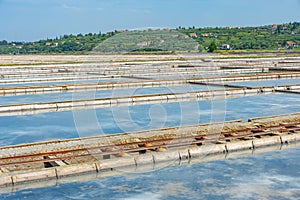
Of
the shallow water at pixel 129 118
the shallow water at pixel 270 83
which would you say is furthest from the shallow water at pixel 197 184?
the shallow water at pixel 270 83

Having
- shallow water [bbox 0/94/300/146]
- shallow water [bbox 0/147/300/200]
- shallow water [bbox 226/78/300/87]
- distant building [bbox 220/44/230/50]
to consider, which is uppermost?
distant building [bbox 220/44/230/50]

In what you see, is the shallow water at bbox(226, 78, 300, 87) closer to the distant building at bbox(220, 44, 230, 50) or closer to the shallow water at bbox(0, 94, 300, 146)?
the shallow water at bbox(0, 94, 300, 146)

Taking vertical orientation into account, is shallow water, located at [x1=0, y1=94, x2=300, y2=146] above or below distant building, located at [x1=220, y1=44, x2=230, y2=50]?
below

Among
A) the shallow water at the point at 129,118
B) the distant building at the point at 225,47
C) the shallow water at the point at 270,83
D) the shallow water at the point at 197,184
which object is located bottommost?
the shallow water at the point at 197,184

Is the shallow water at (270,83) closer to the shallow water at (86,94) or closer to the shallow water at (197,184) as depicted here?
the shallow water at (86,94)

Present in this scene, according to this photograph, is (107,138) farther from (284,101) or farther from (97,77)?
(97,77)

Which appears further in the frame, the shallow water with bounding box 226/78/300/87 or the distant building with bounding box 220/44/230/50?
the distant building with bounding box 220/44/230/50

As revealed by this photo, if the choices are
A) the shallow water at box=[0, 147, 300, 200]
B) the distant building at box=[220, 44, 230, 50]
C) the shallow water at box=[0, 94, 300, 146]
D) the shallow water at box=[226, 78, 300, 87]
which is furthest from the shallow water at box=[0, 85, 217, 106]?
the distant building at box=[220, 44, 230, 50]

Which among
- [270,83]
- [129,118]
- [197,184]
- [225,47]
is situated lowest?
[197,184]

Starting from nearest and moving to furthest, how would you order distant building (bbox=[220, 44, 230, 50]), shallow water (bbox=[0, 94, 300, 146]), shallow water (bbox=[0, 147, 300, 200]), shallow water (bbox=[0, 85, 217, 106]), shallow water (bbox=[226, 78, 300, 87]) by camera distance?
shallow water (bbox=[0, 147, 300, 200]) → shallow water (bbox=[0, 94, 300, 146]) → shallow water (bbox=[0, 85, 217, 106]) → shallow water (bbox=[226, 78, 300, 87]) → distant building (bbox=[220, 44, 230, 50])

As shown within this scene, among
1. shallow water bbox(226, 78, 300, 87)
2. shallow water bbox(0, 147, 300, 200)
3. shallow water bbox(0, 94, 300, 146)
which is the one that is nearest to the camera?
shallow water bbox(0, 147, 300, 200)

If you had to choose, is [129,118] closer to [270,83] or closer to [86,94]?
[86,94]

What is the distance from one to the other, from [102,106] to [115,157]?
553 cm

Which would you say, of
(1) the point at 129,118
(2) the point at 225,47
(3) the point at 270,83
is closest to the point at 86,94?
(1) the point at 129,118
